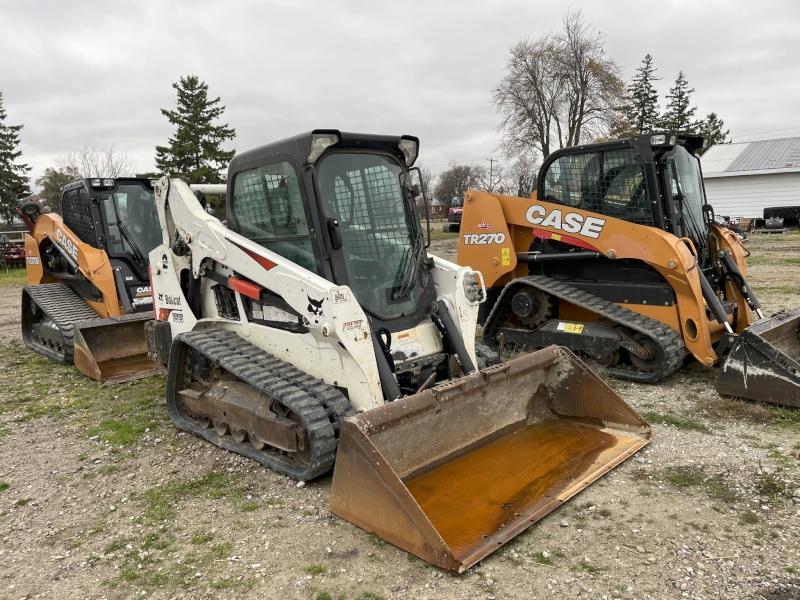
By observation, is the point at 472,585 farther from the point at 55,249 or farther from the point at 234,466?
the point at 55,249

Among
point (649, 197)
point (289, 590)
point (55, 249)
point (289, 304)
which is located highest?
point (55, 249)

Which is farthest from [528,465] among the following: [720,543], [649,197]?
[649,197]

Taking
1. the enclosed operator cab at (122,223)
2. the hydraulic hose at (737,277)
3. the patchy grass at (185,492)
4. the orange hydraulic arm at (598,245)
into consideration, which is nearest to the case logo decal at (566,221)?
the orange hydraulic arm at (598,245)

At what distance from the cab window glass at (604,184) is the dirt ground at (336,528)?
216cm

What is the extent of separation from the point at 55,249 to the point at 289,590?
24.2 feet

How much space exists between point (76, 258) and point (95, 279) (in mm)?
508

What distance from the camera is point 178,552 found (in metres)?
3.22

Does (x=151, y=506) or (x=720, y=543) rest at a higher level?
(x=151, y=506)

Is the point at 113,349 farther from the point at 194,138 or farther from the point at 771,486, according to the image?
the point at 194,138

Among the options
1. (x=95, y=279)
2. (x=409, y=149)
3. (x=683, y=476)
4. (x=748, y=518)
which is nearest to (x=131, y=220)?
(x=95, y=279)

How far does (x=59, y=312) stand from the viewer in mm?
7625

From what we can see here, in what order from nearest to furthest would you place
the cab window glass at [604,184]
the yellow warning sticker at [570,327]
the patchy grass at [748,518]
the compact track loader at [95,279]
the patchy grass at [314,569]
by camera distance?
1. the patchy grass at [314,569]
2. the patchy grass at [748,518]
3. the cab window glass at [604,184]
4. the yellow warning sticker at [570,327]
5. the compact track loader at [95,279]

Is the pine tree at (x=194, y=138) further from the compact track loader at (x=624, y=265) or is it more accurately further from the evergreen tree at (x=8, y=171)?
the compact track loader at (x=624, y=265)

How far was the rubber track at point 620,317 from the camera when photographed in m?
5.75
